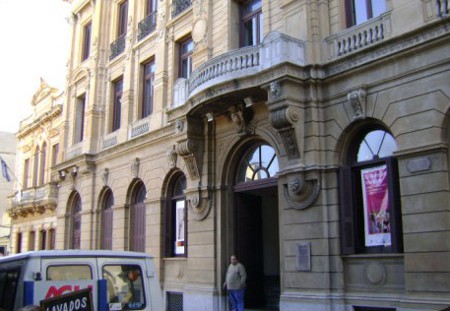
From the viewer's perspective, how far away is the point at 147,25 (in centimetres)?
2297

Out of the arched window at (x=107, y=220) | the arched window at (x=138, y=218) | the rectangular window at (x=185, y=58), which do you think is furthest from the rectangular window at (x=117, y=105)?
the rectangular window at (x=185, y=58)

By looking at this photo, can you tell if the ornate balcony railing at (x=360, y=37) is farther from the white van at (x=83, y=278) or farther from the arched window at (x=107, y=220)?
the arched window at (x=107, y=220)

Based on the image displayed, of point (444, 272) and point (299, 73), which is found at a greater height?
point (299, 73)

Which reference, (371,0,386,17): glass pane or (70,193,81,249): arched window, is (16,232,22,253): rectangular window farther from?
(371,0,386,17): glass pane

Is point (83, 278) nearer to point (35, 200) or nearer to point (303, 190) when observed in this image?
point (303, 190)

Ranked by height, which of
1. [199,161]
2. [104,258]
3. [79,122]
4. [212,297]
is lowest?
[212,297]

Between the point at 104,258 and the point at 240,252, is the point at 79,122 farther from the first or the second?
the point at 104,258

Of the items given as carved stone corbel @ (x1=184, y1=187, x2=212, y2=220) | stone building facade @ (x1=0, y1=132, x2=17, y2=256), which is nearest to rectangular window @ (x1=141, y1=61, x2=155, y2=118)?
carved stone corbel @ (x1=184, y1=187, x2=212, y2=220)

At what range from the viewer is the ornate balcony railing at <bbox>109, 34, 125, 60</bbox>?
81.1ft

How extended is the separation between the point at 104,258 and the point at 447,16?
29.6ft

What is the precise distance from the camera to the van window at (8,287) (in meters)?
6.22

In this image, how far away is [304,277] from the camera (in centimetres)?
1359

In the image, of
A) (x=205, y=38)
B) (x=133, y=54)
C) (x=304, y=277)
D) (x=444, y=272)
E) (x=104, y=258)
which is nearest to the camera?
(x=104, y=258)

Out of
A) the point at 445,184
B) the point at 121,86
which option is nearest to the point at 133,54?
the point at 121,86
